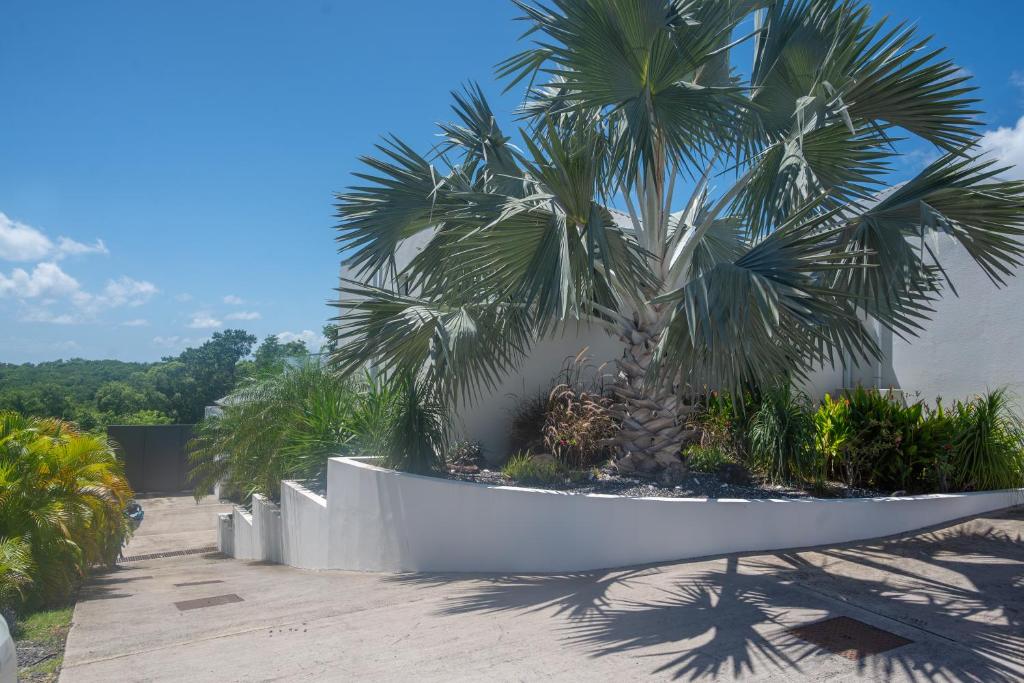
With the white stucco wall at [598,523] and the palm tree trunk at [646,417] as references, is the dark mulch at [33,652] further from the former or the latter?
the palm tree trunk at [646,417]

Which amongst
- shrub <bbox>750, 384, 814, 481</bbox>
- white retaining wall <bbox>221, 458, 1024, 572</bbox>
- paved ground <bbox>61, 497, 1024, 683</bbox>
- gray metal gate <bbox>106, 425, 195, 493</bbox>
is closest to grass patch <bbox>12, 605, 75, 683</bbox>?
paved ground <bbox>61, 497, 1024, 683</bbox>

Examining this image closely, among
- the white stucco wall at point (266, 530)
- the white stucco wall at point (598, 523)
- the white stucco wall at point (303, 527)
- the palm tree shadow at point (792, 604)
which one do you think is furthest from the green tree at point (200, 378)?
the palm tree shadow at point (792, 604)

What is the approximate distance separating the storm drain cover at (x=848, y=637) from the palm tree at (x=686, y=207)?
189cm

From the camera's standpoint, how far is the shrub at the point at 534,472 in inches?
315

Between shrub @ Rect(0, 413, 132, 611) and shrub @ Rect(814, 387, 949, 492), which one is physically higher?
shrub @ Rect(814, 387, 949, 492)

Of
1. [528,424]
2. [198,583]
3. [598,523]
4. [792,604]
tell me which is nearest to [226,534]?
[198,583]

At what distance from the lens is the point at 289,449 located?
39.1 feet

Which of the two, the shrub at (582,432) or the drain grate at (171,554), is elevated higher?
the shrub at (582,432)

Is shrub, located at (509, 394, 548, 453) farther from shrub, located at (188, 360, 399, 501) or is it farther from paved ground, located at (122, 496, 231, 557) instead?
paved ground, located at (122, 496, 231, 557)

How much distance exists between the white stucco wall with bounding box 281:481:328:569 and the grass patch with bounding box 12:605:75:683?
3.01m

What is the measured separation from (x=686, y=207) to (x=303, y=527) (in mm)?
7031

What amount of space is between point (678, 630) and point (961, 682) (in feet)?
5.44

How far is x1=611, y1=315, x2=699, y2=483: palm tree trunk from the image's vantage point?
25.7ft

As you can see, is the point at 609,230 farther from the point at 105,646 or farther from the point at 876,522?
the point at 105,646
